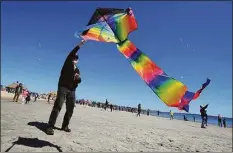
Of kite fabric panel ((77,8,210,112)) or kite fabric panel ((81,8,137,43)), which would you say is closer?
kite fabric panel ((77,8,210,112))

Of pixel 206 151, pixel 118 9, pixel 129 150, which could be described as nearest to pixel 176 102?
pixel 129 150

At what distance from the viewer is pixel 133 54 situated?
7340mm

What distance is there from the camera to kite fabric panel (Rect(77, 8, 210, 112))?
6895 mm

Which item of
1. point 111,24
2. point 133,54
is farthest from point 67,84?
point 111,24

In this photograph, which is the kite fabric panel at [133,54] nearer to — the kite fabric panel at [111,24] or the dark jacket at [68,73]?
the kite fabric panel at [111,24]

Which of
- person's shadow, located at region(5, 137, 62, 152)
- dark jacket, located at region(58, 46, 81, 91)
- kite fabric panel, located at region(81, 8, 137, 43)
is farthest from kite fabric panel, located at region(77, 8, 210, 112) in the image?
person's shadow, located at region(5, 137, 62, 152)

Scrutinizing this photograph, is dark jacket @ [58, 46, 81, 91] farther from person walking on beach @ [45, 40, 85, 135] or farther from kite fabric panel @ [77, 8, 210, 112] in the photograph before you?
kite fabric panel @ [77, 8, 210, 112]

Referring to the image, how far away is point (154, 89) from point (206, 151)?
2.71 metres

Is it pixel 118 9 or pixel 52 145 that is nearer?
pixel 52 145

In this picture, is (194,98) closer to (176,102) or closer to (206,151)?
(176,102)

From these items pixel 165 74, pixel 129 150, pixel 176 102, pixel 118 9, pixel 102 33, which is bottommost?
pixel 129 150

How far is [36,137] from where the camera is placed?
648 centimetres

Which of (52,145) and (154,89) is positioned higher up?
(154,89)

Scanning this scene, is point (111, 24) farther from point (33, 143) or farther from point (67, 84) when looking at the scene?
point (33, 143)
